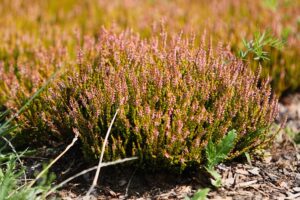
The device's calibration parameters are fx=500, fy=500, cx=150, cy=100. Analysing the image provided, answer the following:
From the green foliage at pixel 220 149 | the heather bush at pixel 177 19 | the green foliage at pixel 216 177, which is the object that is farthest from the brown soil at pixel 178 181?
the heather bush at pixel 177 19

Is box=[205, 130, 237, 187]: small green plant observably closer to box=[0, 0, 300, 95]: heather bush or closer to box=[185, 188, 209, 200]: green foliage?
box=[185, 188, 209, 200]: green foliage

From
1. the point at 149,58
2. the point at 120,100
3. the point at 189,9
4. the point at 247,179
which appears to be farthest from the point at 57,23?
the point at 247,179

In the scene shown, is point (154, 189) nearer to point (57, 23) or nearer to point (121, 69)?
point (121, 69)

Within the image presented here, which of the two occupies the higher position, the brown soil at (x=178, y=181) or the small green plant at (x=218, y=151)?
the small green plant at (x=218, y=151)

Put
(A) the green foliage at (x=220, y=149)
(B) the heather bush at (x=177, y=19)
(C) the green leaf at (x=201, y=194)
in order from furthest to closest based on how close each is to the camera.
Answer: (B) the heather bush at (x=177, y=19) → (A) the green foliage at (x=220, y=149) → (C) the green leaf at (x=201, y=194)

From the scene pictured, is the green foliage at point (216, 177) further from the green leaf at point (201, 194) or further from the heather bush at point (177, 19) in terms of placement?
the heather bush at point (177, 19)

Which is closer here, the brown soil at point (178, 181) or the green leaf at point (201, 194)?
the green leaf at point (201, 194)
